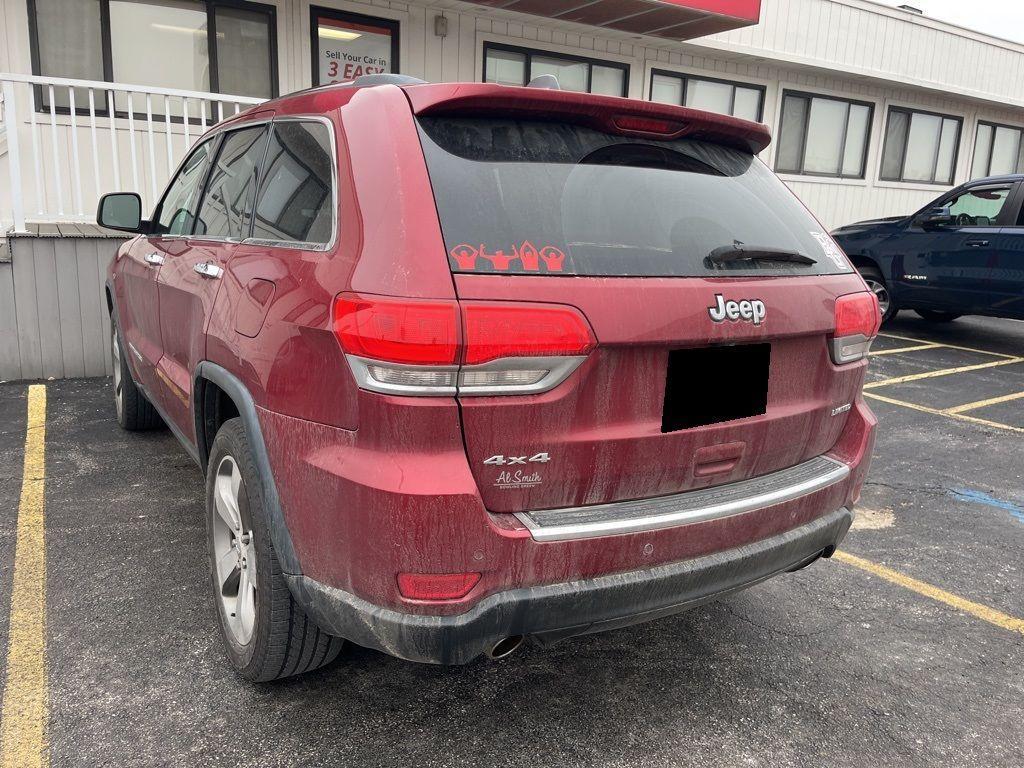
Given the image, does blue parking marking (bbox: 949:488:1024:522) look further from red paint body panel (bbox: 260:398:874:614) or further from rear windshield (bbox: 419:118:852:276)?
red paint body panel (bbox: 260:398:874:614)

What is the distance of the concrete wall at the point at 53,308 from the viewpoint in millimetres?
6316

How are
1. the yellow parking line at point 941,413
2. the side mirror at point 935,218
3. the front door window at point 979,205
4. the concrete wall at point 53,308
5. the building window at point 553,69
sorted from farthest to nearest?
the building window at point 553,69 → the side mirror at point 935,218 → the front door window at point 979,205 → the concrete wall at point 53,308 → the yellow parking line at point 941,413

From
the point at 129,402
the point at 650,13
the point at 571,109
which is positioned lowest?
the point at 129,402

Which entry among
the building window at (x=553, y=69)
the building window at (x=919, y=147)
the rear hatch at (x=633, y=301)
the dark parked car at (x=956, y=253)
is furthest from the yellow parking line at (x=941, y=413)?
the building window at (x=919, y=147)

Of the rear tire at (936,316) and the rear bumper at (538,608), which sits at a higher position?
the rear bumper at (538,608)

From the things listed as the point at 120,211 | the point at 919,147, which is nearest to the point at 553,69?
the point at 120,211

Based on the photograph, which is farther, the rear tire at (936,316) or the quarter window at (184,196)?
the rear tire at (936,316)

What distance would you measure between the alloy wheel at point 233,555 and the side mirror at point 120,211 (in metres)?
2.05

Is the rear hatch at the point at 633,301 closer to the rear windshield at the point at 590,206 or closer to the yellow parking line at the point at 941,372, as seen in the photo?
the rear windshield at the point at 590,206

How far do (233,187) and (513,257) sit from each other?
162 centimetres

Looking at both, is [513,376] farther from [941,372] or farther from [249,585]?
[941,372]

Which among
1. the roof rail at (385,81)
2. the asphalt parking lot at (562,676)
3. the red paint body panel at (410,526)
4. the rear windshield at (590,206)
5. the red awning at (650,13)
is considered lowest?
the asphalt parking lot at (562,676)

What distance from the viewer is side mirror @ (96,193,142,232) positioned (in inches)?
157

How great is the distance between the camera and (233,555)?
2621 mm
